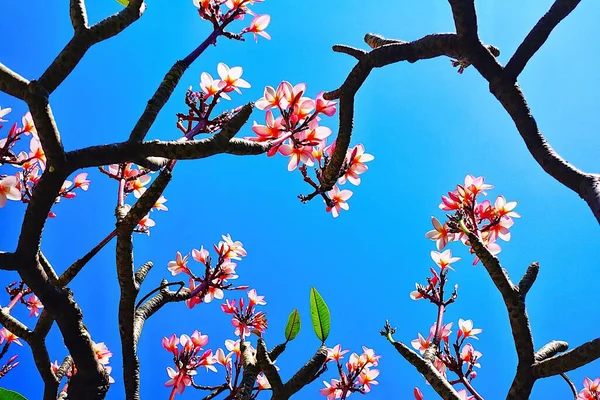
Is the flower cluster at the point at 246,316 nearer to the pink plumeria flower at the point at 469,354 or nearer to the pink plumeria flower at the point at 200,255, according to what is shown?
the pink plumeria flower at the point at 200,255

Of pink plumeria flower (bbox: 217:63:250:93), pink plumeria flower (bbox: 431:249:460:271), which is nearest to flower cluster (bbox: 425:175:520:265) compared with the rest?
pink plumeria flower (bbox: 431:249:460:271)

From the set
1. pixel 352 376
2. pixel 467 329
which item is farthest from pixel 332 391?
pixel 467 329

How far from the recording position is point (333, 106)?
6.48 ft

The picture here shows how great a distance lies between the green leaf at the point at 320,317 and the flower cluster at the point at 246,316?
1610mm

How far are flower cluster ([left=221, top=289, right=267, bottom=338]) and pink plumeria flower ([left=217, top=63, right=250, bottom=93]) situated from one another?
1561 mm

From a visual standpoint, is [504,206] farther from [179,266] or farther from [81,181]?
[81,181]

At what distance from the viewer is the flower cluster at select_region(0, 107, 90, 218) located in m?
1.76

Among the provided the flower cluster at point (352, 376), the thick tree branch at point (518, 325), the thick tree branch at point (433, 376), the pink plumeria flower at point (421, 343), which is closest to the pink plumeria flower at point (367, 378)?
the flower cluster at point (352, 376)

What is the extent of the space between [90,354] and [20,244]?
1.89ft

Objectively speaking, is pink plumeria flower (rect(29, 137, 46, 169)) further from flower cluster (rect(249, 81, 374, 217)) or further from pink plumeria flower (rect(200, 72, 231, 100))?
flower cluster (rect(249, 81, 374, 217))

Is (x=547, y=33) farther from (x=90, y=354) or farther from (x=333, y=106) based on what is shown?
(x=90, y=354)

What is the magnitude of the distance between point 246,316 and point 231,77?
5.62ft

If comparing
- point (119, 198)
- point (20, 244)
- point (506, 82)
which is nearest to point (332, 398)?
point (119, 198)

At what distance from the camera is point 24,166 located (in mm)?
2275
